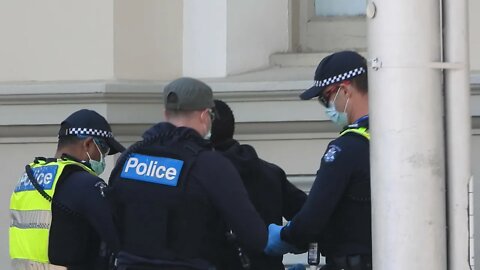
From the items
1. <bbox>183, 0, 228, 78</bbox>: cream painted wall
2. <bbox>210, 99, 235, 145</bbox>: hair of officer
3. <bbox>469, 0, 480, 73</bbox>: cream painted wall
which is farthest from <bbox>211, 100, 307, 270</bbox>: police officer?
<bbox>469, 0, 480, 73</bbox>: cream painted wall

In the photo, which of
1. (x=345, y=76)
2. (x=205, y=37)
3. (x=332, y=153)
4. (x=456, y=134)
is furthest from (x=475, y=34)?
(x=456, y=134)

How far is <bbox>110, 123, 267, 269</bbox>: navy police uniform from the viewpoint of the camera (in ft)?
13.5

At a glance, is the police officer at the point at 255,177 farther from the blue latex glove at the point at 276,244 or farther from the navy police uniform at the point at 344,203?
the navy police uniform at the point at 344,203

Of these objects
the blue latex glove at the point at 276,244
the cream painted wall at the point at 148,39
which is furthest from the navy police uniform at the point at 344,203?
the cream painted wall at the point at 148,39

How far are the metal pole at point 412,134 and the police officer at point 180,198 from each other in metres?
1.04

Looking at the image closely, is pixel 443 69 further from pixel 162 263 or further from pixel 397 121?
pixel 162 263

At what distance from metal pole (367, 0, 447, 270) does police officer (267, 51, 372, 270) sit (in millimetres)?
Answer: 1007

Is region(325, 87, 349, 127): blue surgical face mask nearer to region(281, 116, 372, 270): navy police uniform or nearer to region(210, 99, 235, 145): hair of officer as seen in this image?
region(281, 116, 372, 270): navy police uniform

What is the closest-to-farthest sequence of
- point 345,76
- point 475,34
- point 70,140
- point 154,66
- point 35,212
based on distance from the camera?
point 345,76, point 35,212, point 70,140, point 475,34, point 154,66

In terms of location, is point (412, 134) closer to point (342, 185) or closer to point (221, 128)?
point (342, 185)

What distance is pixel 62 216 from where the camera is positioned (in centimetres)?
476

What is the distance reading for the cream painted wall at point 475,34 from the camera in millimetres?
6262

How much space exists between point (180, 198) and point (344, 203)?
2.00 feet

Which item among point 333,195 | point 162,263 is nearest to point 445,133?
point 333,195
